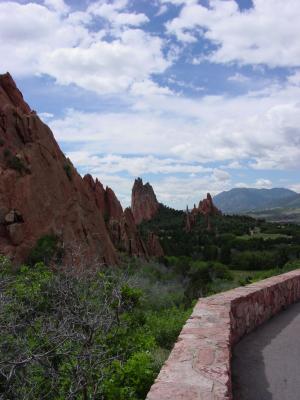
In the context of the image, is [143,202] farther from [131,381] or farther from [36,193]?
[131,381]

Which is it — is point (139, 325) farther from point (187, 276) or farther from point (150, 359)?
point (187, 276)

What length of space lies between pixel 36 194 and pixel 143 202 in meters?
88.3

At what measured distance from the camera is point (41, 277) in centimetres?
1529

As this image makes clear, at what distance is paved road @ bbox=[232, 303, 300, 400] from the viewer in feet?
15.4

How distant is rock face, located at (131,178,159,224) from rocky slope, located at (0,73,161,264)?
77725 millimetres

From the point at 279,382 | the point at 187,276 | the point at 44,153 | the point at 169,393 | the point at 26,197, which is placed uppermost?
the point at 44,153

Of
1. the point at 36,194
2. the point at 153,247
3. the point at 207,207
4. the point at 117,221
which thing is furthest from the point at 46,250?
the point at 207,207

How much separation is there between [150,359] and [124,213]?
53619 millimetres

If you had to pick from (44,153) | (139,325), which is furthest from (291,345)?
(44,153)

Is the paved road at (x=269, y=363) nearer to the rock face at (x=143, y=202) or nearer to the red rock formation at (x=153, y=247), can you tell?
the red rock formation at (x=153, y=247)

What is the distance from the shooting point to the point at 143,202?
12294 centimetres

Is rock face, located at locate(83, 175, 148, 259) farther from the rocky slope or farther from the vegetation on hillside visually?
the vegetation on hillside

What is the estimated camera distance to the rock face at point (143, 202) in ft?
397

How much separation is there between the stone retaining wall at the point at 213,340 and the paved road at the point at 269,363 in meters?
0.23
